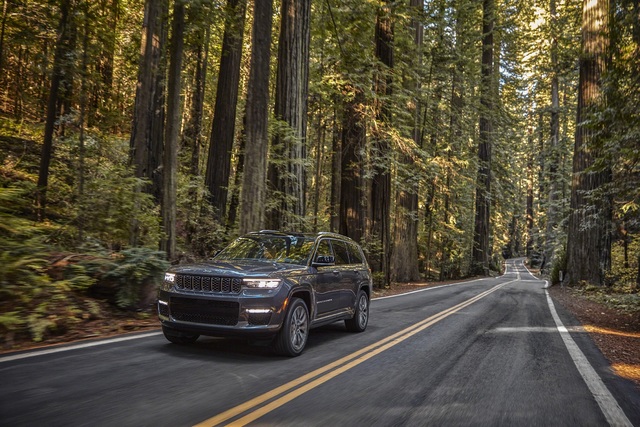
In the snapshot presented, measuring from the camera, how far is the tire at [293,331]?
668cm

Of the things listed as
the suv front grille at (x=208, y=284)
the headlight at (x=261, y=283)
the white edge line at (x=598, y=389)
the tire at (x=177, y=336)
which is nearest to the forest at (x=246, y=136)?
the tire at (x=177, y=336)

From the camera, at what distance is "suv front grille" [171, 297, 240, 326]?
20.8ft

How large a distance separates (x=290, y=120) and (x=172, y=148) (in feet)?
12.7

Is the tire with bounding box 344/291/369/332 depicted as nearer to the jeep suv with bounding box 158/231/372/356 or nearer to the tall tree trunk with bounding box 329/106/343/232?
the jeep suv with bounding box 158/231/372/356

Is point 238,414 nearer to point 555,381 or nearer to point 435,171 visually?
point 555,381

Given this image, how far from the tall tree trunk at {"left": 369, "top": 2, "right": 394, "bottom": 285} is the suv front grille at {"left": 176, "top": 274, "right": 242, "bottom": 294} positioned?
14.6m

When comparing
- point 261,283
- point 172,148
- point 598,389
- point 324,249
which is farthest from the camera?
point 172,148

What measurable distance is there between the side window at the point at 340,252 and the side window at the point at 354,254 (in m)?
0.21

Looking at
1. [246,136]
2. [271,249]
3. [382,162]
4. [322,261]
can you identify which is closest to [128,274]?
[271,249]

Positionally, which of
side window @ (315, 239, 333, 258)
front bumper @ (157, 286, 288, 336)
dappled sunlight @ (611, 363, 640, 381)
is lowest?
dappled sunlight @ (611, 363, 640, 381)

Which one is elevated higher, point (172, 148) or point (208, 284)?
point (172, 148)

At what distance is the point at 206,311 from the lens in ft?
21.1

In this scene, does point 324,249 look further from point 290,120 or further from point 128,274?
point 290,120

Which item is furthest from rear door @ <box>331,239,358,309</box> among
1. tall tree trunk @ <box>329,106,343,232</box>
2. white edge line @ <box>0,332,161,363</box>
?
tall tree trunk @ <box>329,106,343,232</box>
